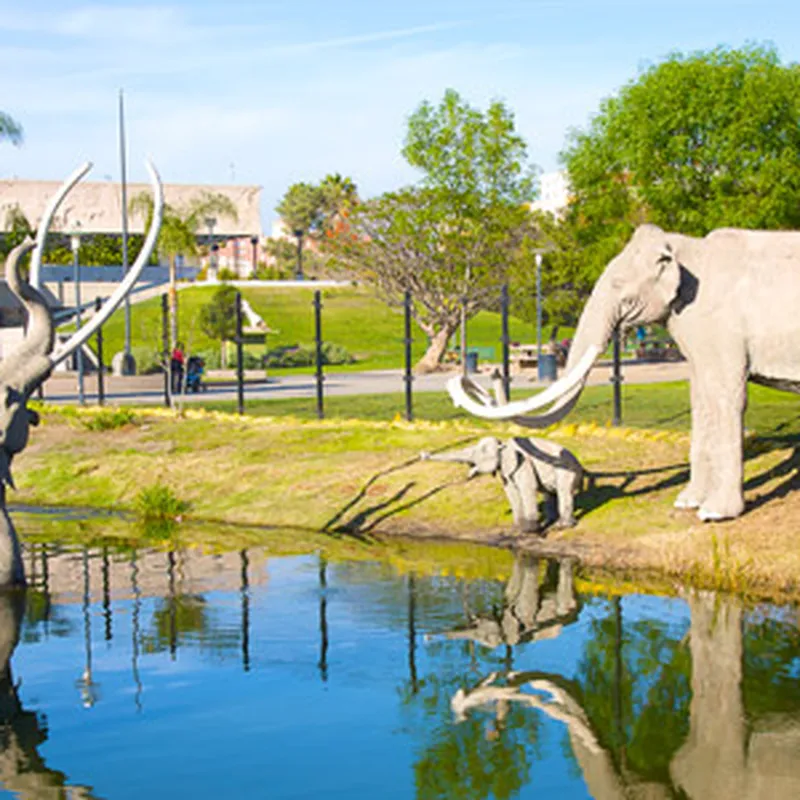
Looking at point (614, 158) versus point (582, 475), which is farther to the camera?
point (614, 158)

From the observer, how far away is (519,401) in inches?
447

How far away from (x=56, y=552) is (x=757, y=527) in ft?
22.4

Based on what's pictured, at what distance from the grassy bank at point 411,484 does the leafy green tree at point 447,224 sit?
18406 mm

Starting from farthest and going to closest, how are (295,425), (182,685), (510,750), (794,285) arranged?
1. (295,425)
2. (794,285)
3. (182,685)
4. (510,750)

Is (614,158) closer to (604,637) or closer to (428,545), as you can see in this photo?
(428,545)

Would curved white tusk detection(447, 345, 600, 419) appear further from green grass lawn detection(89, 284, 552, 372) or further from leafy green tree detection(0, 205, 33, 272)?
leafy green tree detection(0, 205, 33, 272)

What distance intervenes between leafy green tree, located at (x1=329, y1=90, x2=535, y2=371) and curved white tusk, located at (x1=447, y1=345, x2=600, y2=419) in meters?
25.6

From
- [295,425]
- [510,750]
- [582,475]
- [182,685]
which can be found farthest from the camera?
[295,425]

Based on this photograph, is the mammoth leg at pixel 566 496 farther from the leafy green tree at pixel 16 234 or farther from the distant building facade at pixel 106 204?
the distant building facade at pixel 106 204

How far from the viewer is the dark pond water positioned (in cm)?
716

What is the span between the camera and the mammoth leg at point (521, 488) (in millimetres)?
12586

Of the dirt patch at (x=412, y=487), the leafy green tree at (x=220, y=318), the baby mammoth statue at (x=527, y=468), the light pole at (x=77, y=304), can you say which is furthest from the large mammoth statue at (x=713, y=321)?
the leafy green tree at (x=220, y=318)

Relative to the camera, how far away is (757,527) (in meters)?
11.9

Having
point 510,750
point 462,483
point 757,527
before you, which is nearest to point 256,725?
point 510,750
